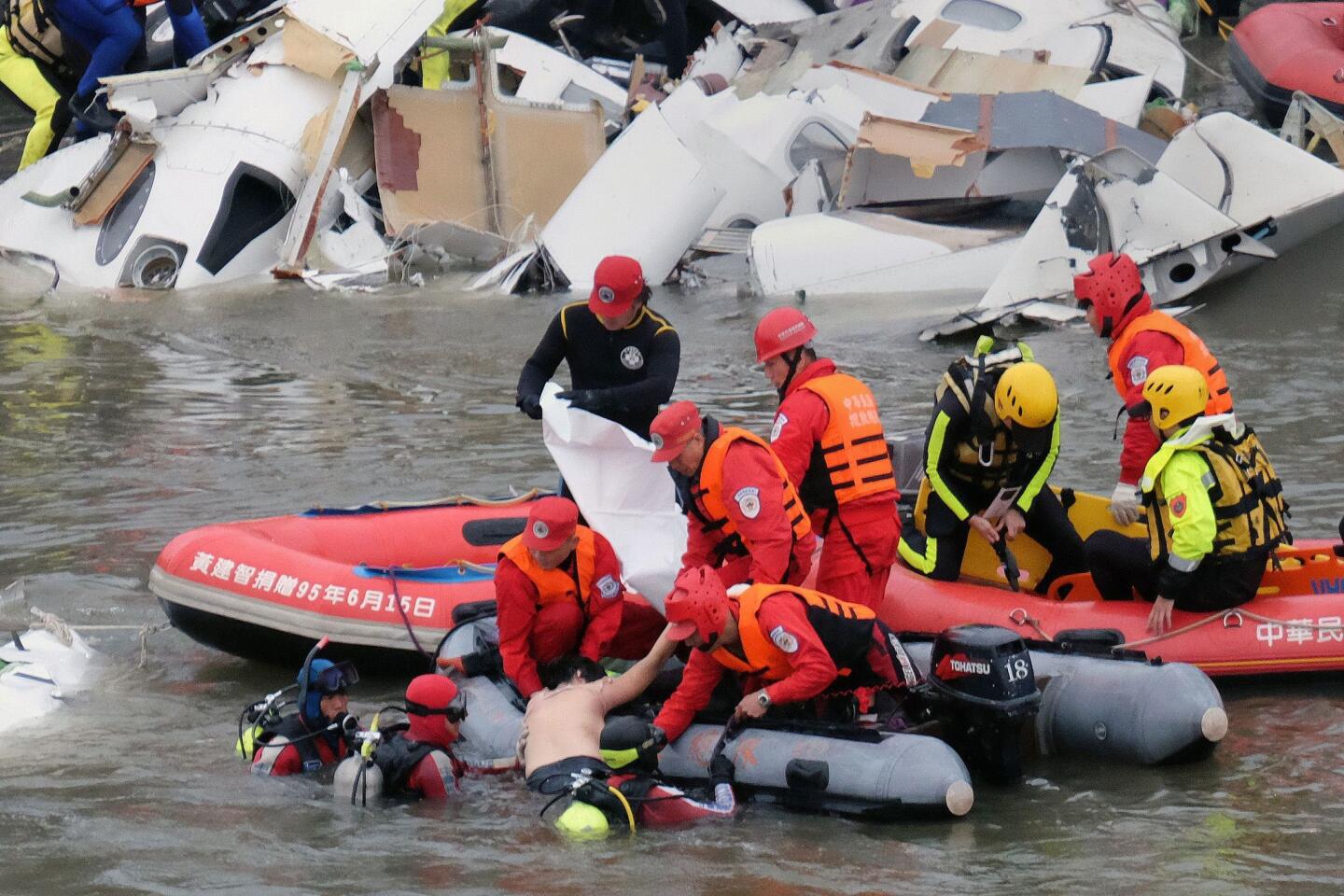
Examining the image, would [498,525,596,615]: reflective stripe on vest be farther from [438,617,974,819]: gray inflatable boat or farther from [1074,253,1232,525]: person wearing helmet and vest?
[1074,253,1232,525]: person wearing helmet and vest

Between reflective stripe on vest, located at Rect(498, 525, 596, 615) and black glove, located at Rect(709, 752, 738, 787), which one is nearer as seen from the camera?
black glove, located at Rect(709, 752, 738, 787)

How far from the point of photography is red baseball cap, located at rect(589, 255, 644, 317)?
6.29 meters

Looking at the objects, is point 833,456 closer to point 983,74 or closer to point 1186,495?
point 1186,495

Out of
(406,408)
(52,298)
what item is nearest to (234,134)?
(52,298)

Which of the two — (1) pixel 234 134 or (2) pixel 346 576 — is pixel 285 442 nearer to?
(2) pixel 346 576

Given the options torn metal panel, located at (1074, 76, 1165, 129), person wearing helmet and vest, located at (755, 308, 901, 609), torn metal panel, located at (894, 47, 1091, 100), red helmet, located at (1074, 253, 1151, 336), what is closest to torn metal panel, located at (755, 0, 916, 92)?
torn metal panel, located at (894, 47, 1091, 100)

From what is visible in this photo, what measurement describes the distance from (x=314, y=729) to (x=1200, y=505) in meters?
2.83

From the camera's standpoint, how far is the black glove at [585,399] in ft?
21.0

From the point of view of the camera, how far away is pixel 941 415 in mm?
6059

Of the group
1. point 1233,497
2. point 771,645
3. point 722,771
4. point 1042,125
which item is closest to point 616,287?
point 771,645

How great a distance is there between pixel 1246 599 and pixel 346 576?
3.08 metres

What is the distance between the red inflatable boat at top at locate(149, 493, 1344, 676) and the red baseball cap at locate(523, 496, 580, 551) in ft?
2.68

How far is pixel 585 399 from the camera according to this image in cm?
639

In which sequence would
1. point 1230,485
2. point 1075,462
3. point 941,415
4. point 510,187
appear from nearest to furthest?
point 1230,485 < point 941,415 < point 1075,462 < point 510,187
